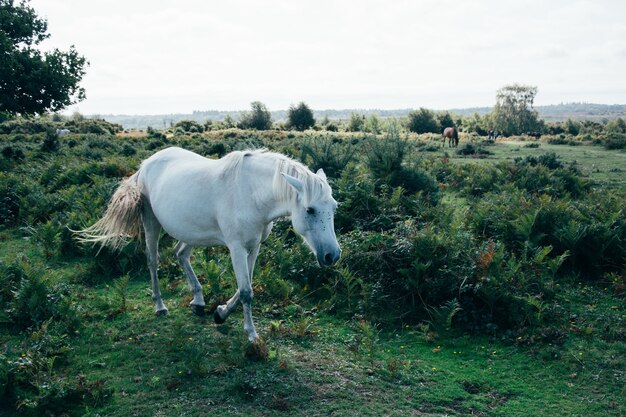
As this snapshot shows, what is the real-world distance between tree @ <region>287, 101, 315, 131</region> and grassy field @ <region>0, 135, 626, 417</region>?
211 feet

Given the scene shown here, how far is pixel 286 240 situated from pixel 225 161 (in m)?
3.42

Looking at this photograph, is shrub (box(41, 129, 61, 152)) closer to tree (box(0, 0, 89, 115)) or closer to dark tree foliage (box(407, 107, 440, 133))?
tree (box(0, 0, 89, 115))

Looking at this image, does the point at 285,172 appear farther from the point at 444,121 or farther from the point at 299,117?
the point at 444,121

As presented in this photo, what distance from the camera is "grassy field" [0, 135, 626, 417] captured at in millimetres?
4406

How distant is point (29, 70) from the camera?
1772 cm

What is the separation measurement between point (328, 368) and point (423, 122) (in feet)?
222

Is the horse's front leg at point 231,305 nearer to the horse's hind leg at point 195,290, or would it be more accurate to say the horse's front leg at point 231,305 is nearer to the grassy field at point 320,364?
the grassy field at point 320,364

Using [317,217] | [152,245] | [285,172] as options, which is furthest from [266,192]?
[152,245]

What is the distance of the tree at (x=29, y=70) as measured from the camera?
17188 millimetres

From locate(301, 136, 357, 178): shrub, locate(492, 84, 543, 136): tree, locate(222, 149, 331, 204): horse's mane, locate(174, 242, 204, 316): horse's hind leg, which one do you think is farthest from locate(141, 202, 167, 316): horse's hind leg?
locate(492, 84, 543, 136): tree

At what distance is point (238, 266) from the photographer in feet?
17.7

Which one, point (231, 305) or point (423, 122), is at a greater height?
point (423, 122)

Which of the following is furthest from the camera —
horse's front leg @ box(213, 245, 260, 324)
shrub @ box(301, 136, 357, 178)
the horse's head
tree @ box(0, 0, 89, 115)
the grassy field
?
tree @ box(0, 0, 89, 115)

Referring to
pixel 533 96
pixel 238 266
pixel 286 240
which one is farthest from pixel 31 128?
pixel 533 96
